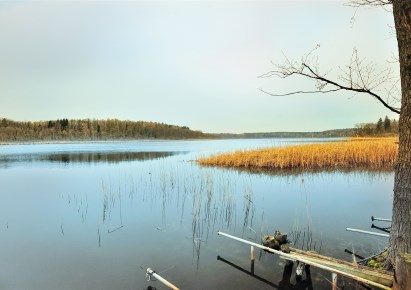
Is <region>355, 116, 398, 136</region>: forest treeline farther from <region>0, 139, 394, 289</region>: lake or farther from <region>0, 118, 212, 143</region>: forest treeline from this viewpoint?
<region>0, 118, 212, 143</region>: forest treeline

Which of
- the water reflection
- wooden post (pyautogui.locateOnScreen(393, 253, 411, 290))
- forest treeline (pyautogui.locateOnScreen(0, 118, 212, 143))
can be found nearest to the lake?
wooden post (pyautogui.locateOnScreen(393, 253, 411, 290))

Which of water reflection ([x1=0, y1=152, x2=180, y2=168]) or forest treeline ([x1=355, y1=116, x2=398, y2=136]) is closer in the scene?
water reflection ([x1=0, y1=152, x2=180, y2=168])

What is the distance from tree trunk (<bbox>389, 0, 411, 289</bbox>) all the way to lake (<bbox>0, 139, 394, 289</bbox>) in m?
1.05

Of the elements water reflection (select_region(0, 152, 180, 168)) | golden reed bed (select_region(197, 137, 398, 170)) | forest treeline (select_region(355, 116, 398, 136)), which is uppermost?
forest treeline (select_region(355, 116, 398, 136))

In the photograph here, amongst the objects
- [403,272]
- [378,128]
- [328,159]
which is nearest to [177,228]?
[403,272]

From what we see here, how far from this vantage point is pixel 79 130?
107688 mm

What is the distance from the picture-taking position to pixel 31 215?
378 inches

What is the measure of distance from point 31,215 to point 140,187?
4.98 meters

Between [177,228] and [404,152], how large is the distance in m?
5.43

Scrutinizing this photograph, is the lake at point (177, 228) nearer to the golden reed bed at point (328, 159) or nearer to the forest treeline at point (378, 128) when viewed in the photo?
the golden reed bed at point (328, 159)

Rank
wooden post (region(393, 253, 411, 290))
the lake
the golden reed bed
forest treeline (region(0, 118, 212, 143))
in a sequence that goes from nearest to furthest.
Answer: wooden post (region(393, 253, 411, 290))
the lake
the golden reed bed
forest treeline (region(0, 118, 212, 143))

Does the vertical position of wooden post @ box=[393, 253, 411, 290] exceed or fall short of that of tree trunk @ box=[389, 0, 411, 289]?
it falls short

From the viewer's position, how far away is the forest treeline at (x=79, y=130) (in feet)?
313

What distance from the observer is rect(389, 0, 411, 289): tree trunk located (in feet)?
13.0
